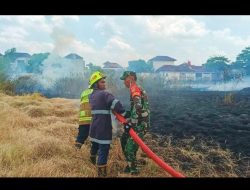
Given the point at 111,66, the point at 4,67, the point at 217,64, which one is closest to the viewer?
the point at 111,66

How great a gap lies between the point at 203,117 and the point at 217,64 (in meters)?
1.07

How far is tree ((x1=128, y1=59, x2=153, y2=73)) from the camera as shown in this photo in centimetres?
787

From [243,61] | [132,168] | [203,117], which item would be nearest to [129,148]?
[132,168]

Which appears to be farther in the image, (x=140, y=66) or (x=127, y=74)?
(x=140, y=66)

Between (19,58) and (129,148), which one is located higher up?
(19,58)

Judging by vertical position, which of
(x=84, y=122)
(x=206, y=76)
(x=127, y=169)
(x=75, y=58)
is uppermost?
(x=75, y=58)

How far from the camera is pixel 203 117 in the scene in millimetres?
8078

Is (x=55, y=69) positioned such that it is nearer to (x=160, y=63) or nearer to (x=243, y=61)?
(x=160, y=63)

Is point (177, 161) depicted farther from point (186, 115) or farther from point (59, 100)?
point (59, 100)

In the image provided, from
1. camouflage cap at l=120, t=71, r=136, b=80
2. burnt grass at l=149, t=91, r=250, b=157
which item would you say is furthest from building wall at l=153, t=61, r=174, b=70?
camouflage cap at l=120, t=71, r=136, b=80

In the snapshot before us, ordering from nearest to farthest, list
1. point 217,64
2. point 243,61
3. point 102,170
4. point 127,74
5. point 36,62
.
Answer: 1. point 102,170
2. point 127,74
3. point 243,61
4. point 217,64
5. point 36,62

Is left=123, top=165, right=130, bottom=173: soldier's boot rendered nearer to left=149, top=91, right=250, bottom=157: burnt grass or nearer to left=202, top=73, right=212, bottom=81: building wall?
left=149, top=91, right=250, bottom=157: burnt grass
